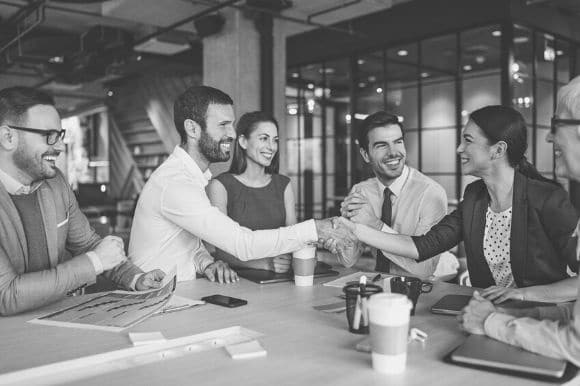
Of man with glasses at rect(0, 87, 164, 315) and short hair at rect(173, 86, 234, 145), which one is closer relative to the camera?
man with glasses at rect(0, 87, 164, 315)

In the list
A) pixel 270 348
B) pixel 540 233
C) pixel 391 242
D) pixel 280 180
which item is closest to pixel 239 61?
pixel 280 180

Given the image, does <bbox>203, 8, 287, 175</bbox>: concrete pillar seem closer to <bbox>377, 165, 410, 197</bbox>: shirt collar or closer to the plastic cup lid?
<bbox>377, 165, 410, 197</bbox>: shirt collar

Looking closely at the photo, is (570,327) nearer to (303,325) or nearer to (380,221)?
(303,325)

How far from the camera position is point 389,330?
125cm

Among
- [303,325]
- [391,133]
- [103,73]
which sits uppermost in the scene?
[103,73]

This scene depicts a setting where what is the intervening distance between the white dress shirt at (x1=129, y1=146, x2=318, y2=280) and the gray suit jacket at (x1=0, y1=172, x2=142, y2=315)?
0.62 feet

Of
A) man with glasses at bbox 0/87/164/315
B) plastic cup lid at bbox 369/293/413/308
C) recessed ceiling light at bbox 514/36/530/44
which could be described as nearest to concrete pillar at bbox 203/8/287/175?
recessed ceiling light at bbox 514/36/530/44

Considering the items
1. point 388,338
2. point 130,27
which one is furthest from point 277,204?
point 130,27

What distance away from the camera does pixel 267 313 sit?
6.00 feet

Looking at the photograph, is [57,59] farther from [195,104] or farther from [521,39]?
[195,104]

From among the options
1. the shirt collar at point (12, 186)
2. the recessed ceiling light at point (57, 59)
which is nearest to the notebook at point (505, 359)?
the shirt collar at point (12, 186)

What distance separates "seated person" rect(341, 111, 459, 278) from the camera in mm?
3033

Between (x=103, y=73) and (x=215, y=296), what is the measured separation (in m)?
8.77

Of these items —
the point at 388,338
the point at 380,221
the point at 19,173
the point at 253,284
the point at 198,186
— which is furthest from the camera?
the point at 380,221
